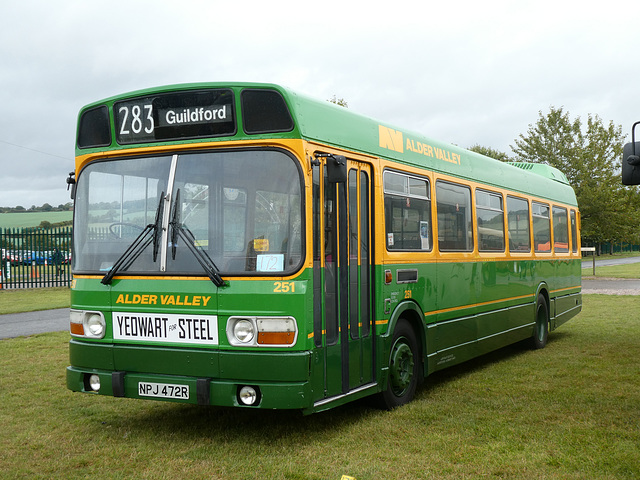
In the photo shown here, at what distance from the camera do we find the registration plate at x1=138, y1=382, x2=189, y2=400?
20.2 feet

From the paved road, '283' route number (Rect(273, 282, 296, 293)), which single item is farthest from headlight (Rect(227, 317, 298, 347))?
the paved road

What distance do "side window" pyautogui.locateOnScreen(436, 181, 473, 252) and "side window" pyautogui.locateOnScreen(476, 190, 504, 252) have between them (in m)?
0.34

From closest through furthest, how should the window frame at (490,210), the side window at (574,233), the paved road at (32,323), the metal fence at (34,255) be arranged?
the window frame at (490,210), the paved road at (32,323), the side window at (574,233), the metal fence at (34,255)

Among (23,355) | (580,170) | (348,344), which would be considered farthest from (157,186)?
(580,170)

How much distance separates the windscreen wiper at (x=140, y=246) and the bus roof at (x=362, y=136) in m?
0.75

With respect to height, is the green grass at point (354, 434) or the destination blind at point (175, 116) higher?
the destination blind at point (175, 116)

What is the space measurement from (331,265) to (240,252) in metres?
0.90

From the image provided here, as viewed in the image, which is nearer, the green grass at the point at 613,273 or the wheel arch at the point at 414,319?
the wheel arch at the point at 414,319

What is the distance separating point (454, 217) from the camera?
927 cm

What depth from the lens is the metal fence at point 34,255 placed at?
2652 cm

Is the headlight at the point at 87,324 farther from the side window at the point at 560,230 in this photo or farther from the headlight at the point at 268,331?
the side window at the point at 560,230

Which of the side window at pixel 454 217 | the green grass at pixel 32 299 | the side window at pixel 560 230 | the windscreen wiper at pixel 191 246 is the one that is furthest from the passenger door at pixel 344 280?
the green grass at pixel 32 299

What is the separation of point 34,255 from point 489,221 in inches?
830

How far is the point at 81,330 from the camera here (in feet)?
21.9
